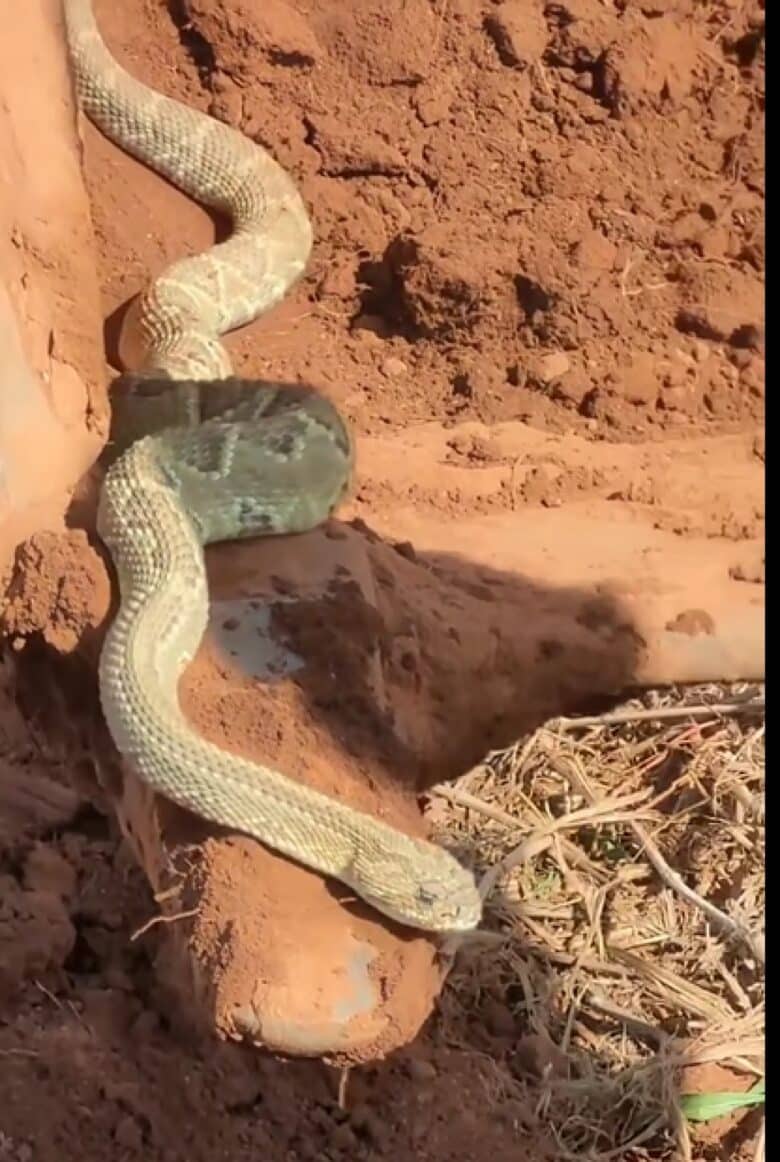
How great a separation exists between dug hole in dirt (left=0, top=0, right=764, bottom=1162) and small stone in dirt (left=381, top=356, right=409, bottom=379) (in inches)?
0.6

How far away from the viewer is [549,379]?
595cm

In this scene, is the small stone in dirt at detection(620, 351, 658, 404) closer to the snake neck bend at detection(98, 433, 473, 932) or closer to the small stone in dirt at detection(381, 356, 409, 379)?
the small stone in dirt at detection(381, 356, 409, 379)

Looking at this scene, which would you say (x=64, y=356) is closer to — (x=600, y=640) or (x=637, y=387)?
(x=600, y=640)

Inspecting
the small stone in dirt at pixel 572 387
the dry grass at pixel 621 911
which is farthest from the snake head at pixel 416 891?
the small stone in dirt at pixel 572 387

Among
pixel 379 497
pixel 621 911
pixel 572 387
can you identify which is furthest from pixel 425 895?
pixel 572 387

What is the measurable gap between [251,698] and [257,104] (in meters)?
3.65

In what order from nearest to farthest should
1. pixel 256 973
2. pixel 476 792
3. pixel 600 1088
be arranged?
pixel 256 973, pixel 600 1088, pixel 476 792

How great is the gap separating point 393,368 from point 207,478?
1.75 meters

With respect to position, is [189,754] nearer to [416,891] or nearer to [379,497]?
[416,891]

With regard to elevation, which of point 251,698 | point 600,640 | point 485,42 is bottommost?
point 600,640

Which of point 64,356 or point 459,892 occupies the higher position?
point 64,356

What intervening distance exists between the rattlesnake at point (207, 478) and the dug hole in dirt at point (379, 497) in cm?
10

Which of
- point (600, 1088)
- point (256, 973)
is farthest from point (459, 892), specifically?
point (600, 1088)

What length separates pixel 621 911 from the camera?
4523 mm
